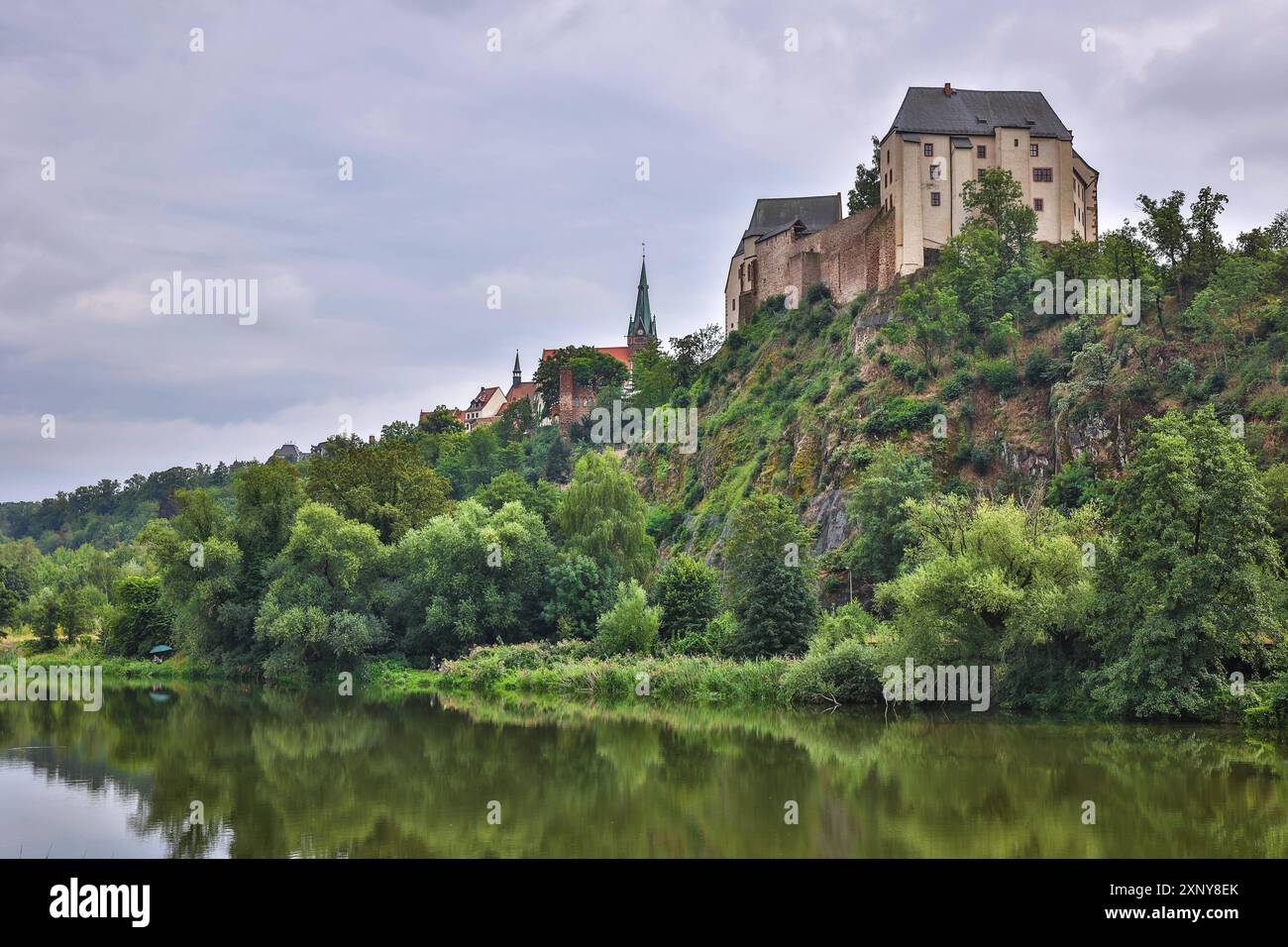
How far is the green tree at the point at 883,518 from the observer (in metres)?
46.7

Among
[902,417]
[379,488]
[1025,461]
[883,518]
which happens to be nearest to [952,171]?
[902,417]

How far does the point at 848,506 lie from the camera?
162ft

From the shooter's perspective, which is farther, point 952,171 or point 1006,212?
point 952,171

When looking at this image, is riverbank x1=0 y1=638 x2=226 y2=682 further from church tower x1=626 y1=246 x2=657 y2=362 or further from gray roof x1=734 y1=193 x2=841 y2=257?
church tower x1=626 y1=246 x2=657 y2=362

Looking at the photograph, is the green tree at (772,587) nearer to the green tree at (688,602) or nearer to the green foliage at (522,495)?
the green tree at (688,602)

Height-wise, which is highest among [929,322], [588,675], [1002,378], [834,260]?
[834,260]

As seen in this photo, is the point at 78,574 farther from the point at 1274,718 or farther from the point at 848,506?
the point at 1274,718

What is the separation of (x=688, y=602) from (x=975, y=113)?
1481 inches

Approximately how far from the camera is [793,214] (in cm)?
8325

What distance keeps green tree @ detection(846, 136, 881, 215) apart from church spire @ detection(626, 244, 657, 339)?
191 feet

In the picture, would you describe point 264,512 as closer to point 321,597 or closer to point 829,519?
point 321,597

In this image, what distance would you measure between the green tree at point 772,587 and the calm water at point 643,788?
467cm
